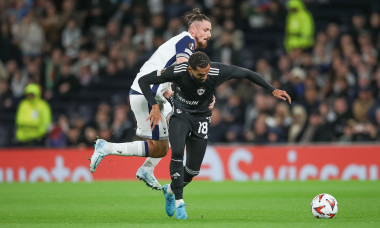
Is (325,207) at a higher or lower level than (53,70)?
lower

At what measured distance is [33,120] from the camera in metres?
19.6

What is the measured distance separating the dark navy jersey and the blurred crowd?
8303mm

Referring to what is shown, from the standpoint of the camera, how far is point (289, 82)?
→ 18844 millimetres

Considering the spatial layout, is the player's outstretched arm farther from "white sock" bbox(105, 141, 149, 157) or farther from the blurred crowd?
the blurred crowd

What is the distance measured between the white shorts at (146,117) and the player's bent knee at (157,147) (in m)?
0.07

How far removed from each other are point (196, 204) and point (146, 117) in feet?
6.79

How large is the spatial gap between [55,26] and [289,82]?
8.02 m

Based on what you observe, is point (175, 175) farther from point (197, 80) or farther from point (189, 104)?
point (197, 80)

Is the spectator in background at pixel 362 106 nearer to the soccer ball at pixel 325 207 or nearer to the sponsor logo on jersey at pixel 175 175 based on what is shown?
the soccer ball at pixel 325 207

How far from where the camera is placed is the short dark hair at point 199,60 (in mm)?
9344

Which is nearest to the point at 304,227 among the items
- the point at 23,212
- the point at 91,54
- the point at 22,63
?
the point at 23,212

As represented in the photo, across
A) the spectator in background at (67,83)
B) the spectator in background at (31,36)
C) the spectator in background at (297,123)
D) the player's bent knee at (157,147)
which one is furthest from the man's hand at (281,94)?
the spectator in background at (31,36)

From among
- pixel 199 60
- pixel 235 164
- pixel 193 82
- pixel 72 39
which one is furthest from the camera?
pixel 72 39

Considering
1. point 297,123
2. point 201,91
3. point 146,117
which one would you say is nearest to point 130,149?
point 146,117
